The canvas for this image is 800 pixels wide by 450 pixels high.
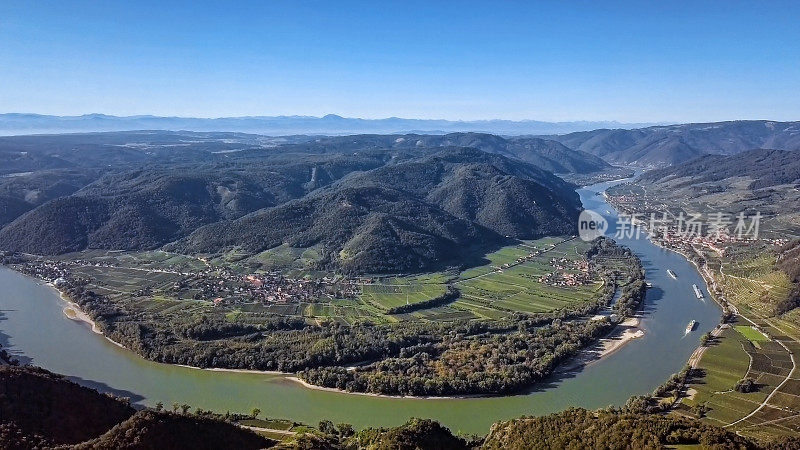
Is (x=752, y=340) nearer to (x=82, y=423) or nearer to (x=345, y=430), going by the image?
(x=345, y=430)

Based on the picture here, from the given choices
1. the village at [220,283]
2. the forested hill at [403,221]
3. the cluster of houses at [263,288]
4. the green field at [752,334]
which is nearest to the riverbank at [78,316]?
the village at [220,283]

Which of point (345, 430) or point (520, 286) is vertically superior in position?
point (520, 286)

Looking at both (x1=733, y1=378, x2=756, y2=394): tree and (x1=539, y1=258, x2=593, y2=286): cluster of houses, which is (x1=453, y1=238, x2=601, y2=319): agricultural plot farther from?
(x1=733, y1=378, x2=756, y2=394): tree

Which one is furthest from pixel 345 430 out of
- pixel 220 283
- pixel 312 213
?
pixel 312 213

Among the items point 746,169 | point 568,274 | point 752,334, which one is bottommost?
point 752,334

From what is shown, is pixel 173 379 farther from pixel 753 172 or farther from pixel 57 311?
pixel 753 172

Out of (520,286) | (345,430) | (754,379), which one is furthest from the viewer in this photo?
(520,286)

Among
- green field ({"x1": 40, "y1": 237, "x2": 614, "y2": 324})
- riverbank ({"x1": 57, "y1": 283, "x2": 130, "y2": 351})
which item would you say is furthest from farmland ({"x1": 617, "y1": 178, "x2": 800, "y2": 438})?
riverbank ({"x1": 57, "y1": 283, "x2": 130, "y2": 351})

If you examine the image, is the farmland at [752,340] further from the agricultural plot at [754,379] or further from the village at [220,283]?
the village at [220,283]
